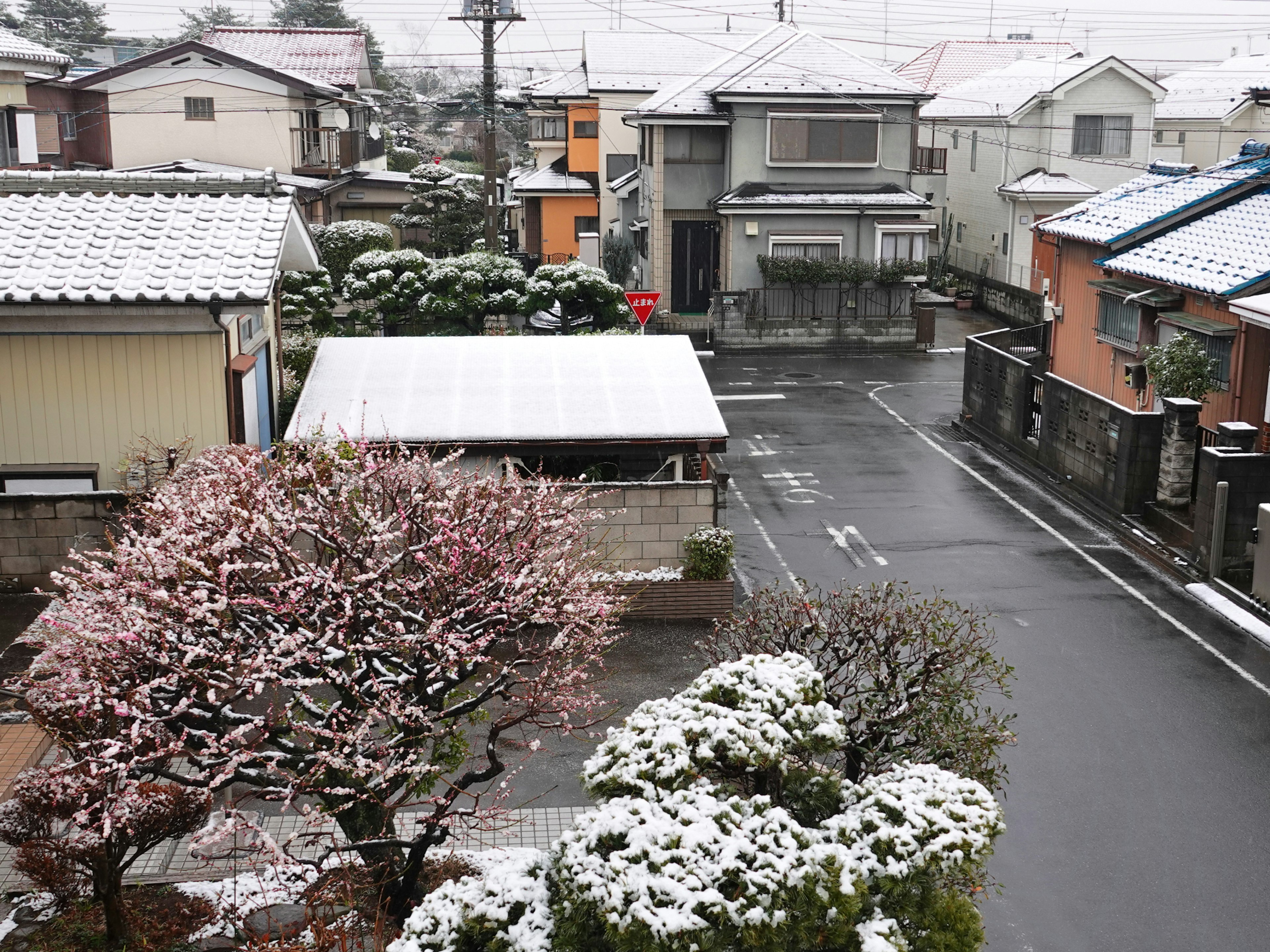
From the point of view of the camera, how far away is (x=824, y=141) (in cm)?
3631

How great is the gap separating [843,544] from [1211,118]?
4202cm

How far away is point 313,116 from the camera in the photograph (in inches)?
1735

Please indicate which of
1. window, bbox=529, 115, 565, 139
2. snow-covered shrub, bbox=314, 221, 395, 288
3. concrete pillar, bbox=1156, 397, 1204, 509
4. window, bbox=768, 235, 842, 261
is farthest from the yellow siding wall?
window, bbox=529, 115, 565, 139

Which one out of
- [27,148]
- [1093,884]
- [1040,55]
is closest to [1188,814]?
[1093,884]

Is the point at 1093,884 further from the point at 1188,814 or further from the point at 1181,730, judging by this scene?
the point at 1181,730

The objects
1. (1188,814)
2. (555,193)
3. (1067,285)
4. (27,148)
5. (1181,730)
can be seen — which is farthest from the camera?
(555,193)

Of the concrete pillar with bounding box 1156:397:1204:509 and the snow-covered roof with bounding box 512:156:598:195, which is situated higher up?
the snow-covered roof with bounding box 512:156:598:195

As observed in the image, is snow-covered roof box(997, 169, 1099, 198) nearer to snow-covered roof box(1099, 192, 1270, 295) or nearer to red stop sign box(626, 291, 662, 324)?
snow-covered roof box(1099, 192, 1270, 295)

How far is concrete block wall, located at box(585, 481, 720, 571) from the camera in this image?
15203mm

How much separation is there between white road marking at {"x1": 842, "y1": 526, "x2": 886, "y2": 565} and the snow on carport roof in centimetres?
332

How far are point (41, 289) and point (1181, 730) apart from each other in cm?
1276

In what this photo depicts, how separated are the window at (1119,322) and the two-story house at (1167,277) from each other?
0.02 metres

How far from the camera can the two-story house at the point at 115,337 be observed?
45.6ft

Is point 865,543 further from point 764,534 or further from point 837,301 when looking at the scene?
point 837,301
